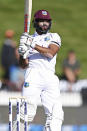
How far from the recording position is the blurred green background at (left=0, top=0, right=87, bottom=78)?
17.6 m

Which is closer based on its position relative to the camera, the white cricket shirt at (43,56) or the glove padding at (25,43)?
the glove padding at (25,43)

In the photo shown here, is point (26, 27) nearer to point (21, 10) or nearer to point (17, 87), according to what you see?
point (17, 87)

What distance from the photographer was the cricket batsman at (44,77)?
24.0ft

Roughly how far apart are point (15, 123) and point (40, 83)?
2.16 feet

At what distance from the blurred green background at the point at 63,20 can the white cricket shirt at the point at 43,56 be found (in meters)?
9.31

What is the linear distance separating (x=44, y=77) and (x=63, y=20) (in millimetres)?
11705

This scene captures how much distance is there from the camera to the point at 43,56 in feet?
24.2

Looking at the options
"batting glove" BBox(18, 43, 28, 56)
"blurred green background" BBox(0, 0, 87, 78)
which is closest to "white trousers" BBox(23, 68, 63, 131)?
"batting glove" BBox(18, 43, 28, 56)

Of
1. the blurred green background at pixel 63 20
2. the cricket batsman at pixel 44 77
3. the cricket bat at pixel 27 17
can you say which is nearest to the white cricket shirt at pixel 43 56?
the cricket batsman at pixel 44 77

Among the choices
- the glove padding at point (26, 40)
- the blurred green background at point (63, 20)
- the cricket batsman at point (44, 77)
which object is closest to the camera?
the glove padding at point (26, 40)

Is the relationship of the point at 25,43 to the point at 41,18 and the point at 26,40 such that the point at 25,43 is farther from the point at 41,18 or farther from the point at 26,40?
the point at 41,18

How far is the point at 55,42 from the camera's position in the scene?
733 centimetres

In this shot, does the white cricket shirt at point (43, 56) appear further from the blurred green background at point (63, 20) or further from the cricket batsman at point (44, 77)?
the blurred green background at point (63, 20)

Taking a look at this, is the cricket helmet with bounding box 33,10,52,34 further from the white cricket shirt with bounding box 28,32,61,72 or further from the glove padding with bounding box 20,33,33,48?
the glove padding with bounding box 20,33,33,48
